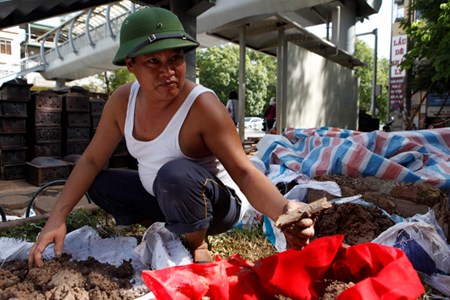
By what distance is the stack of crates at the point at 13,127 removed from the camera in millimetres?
5834

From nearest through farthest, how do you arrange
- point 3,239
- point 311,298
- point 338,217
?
point 311,298, point 3,239, point 338,217

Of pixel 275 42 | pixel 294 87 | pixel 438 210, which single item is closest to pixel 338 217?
pixel 438 210

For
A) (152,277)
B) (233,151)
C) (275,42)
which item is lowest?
(152,277)

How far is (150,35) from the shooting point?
151 cm

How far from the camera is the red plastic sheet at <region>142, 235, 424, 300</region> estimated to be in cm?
121

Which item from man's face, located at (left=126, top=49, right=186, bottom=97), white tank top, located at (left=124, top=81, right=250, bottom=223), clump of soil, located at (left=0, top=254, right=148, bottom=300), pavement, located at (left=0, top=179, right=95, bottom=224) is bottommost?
pavement, located at (left=0, top=179, right=95, bottom=224)

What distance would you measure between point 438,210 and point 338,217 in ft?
1.98

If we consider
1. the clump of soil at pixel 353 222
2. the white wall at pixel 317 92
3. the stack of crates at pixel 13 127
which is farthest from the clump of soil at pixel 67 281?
the white wall at pixel 317 92

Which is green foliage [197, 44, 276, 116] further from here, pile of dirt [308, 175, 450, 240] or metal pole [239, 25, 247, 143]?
pile of dirt [308, 175, 450, 240]

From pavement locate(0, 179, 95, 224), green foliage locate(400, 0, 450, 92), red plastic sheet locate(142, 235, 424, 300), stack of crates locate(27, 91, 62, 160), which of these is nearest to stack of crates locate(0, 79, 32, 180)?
stack of crates locate(27, 91, 62, 160)

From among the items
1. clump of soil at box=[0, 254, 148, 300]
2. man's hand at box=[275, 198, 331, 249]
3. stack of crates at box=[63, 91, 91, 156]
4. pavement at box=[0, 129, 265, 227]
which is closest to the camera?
man's hand at box=[275, 198, 331, 249]

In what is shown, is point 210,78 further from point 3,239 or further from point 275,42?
point 3,239

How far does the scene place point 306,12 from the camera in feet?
46.5

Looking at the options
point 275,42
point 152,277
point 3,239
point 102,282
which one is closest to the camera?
point 152,277
